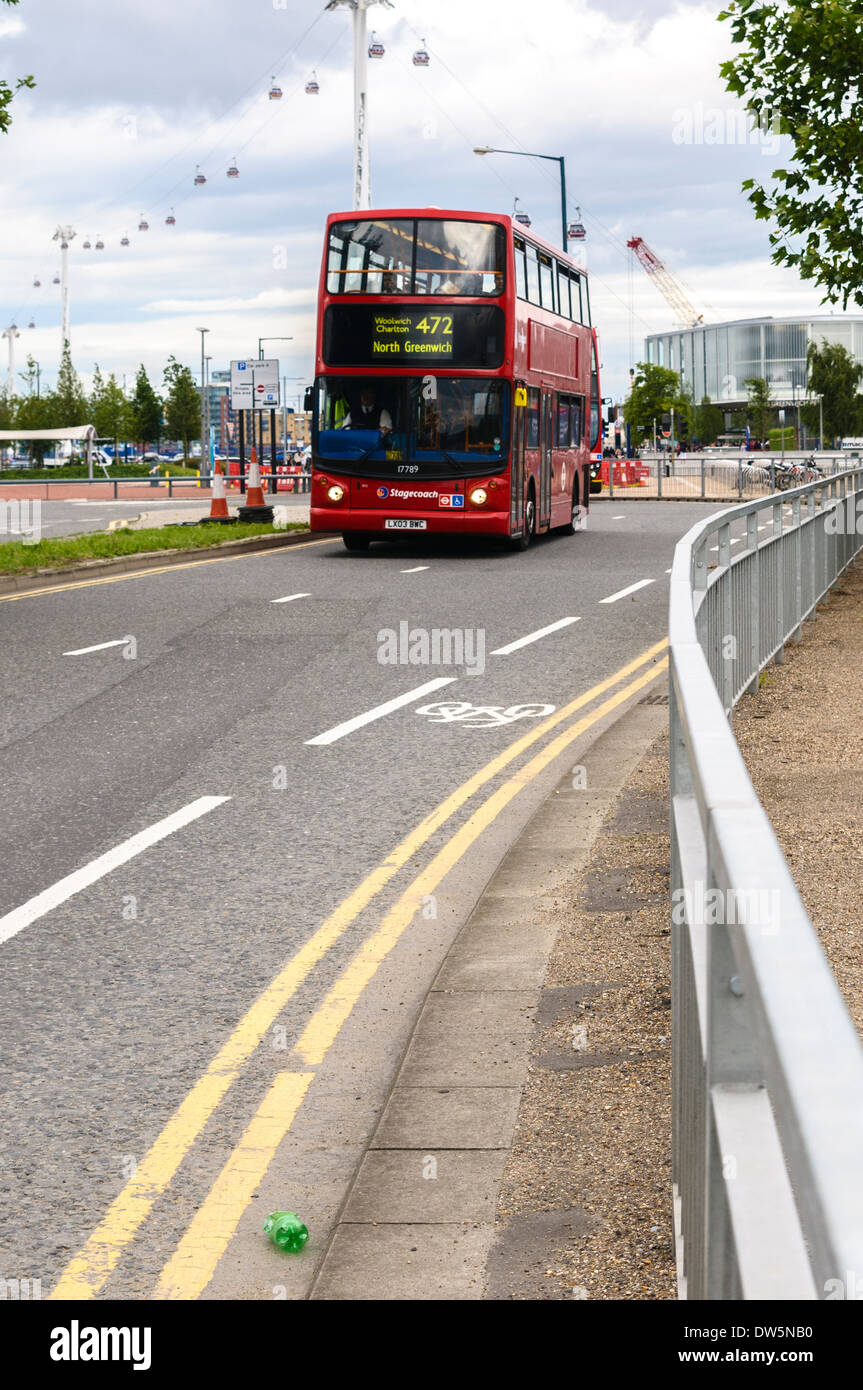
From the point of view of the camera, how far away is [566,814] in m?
8.35

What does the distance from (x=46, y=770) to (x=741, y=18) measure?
34.7 ft

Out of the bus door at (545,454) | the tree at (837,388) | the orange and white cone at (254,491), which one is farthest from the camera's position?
the tree at (837,388)

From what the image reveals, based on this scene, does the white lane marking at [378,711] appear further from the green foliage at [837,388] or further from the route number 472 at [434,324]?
the green foliage at [837,388]

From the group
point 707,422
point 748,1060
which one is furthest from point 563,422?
point 707,422

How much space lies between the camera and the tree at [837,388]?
139 metres

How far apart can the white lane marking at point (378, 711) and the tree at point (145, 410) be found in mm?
98426

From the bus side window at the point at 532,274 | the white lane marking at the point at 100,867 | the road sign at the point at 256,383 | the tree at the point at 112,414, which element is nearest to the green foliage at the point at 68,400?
the tree at the point at 112,414

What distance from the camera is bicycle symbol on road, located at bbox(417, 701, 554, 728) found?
36.1ft

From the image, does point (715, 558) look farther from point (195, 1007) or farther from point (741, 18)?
point (741, 18)

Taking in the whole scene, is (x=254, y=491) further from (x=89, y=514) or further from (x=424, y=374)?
(x=89, y=514)

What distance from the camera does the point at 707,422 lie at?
175 meters

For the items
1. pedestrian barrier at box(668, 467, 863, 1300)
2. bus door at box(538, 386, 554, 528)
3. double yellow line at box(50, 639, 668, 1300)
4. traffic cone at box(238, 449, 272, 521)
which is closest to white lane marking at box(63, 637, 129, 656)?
double yellow line at box(50, 639, 668, 1300)

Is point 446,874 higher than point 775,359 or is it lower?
lower
